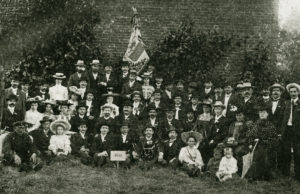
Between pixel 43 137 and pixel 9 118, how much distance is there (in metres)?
1.20

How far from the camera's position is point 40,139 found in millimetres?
9766

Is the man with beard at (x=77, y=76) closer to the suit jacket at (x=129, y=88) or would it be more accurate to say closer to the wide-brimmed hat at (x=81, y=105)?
the wide-brimmed hat at (x=81, y=105)

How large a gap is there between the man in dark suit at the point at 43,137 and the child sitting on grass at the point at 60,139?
0.31 feet

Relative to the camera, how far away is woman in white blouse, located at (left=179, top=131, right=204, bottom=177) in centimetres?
901

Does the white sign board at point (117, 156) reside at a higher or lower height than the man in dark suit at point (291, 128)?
lower

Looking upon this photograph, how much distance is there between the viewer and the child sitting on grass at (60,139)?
380 inches

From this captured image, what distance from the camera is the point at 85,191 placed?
7539mm

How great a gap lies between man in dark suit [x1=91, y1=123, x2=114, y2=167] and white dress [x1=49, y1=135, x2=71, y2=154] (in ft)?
1.65

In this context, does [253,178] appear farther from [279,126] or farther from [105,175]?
[105,175]

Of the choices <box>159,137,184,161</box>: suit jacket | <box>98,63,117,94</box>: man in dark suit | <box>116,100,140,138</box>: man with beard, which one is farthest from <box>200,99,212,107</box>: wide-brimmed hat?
<box>98,63,117,94</box>: man in dark suit

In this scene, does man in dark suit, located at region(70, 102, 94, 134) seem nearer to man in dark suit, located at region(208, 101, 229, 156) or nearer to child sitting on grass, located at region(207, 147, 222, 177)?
man in dark suit, located at region(208, 101, 229, 156)

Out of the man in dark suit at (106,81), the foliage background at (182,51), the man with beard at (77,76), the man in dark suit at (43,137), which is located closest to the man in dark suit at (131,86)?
the man in dark suit at (106,81)

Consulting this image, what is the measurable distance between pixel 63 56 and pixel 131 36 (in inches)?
75.3

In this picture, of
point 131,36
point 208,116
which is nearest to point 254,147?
point 208,116
